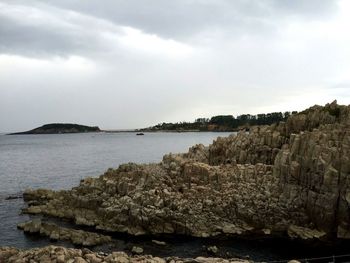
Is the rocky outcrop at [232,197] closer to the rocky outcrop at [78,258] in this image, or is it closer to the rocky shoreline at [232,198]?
the rocky shoreline at [232,198]

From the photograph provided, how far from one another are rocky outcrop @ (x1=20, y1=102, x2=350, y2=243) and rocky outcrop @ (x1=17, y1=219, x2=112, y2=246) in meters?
3.22

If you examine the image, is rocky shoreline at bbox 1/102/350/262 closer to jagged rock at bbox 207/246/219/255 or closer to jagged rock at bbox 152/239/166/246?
jagged rock at bbox 152/239/166/246

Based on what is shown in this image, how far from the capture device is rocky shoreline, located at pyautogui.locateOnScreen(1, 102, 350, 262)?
39719 mm

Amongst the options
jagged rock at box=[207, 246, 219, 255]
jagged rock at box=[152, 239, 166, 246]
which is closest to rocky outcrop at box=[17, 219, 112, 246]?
jagged rock at box=[152, 239, 166, 246]

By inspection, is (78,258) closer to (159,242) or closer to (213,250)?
(213,250)

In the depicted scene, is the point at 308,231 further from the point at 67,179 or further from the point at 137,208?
the point at 67,179

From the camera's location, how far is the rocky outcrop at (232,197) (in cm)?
3981

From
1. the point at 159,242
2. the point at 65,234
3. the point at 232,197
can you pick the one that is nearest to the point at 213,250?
the point at 159,242

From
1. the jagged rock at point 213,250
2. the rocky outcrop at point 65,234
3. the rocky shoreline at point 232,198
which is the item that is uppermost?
the rocky shoreline at point 232,198

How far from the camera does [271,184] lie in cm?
4381

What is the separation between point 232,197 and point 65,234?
16147mm

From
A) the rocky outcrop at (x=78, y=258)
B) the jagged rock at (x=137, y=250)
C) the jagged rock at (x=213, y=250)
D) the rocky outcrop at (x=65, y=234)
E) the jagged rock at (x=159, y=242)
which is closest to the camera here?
the rocky outcrop at (x=78, y=258)

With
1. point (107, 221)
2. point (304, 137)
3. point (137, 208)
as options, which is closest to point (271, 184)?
point (304, 137)

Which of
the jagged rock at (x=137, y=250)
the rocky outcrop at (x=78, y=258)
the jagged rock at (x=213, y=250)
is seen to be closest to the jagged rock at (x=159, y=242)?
the jagged rock at (x=137, y=250)
